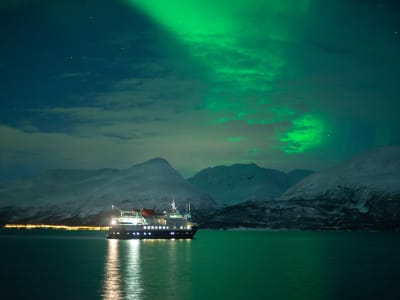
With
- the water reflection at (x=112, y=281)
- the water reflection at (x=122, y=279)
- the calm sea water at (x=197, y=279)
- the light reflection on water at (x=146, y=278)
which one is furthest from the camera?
the calm sea water at (x=197, y=279)

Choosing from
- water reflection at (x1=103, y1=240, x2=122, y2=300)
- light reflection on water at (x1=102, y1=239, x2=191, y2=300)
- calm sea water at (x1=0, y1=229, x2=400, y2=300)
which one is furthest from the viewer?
calm sea water at (x1=0, y1=229, x2=400, y2=300)

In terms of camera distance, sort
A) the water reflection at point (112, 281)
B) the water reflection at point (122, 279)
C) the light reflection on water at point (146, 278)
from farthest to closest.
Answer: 1. the light reflection on water at point (146, 278)
2. the water reflection at point (122, 279)
3. the water reflection at point (112, 281)

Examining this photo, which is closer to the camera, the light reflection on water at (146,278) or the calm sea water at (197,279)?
the light reflection on water at (146,278)

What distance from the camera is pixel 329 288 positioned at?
8744 cm

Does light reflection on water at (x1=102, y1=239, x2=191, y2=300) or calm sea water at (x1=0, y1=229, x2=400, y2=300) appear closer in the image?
light reflection on water at (x1=102, y1=239, x2=191, y2=300)

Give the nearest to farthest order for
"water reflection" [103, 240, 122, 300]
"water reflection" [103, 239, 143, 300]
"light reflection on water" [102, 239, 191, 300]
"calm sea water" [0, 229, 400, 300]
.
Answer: "water reflection" [103, 240, 122, 300] < "water reflection" [103, 239, 143, 300] < "light reflection on water" [102, 239, 191, 300] < "calm sea water" [0, 229, 400, 300]

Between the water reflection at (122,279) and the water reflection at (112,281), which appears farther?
the water reflection at (122,279)

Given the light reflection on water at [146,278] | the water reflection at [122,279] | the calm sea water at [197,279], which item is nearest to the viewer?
the water reflection at [122,279]

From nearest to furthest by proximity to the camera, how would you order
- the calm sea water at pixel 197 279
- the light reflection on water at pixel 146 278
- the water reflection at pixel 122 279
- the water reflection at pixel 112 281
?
the water reflection at pixel 112 281
the water reflection at pixel 122 279
the light reflection on water at pixel 146 278
the calm sea water at pixel 197 279

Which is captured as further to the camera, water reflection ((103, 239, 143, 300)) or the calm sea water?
the calm sea water

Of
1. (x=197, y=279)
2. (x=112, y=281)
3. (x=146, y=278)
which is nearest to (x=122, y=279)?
(x=112, y=281)

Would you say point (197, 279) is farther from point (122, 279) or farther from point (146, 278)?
point (122, 279)

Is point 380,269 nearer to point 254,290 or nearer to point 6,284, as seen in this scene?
point 254,290

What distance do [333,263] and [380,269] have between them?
1777 cm
